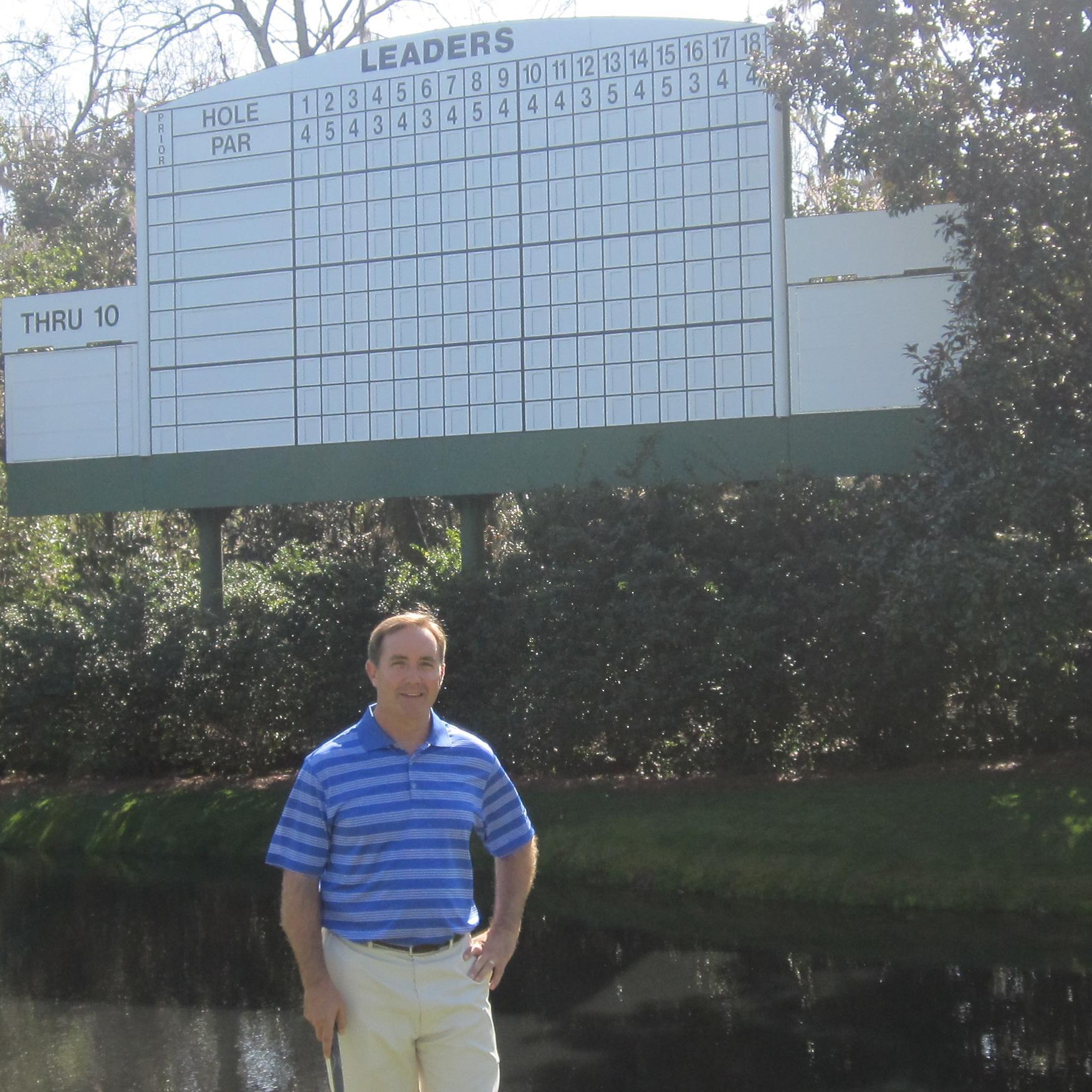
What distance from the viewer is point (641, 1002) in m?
8.26

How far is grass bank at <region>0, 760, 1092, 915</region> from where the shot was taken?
11.2 metres

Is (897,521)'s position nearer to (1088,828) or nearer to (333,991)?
(1088,828)

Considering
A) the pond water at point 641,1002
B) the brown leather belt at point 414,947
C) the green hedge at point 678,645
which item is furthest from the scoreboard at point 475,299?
the brown leather belt at point 414,947

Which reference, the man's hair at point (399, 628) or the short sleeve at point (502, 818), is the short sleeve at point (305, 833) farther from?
the short sleeve at point (502, 818)

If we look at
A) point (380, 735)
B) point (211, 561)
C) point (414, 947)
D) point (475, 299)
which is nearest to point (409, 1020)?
point (414, 947)

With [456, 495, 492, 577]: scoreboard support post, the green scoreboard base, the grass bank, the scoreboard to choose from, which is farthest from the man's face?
[456, 495, 492, 577]: scoreboard support post

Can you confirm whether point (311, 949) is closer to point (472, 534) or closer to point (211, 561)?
point (472, 534)

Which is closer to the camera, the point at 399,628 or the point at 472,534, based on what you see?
the point at 399,628

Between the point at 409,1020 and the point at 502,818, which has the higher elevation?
the point at 502,818

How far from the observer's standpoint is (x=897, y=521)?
1283 cm

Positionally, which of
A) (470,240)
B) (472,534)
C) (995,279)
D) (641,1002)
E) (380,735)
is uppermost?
(470,240)

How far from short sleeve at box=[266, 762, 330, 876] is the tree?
8403 millimetres

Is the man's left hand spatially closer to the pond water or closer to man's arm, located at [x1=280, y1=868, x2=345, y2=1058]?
man's arm, located at [x1=280, y1=868, x2=345, y2=1058]

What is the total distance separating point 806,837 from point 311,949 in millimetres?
9070
